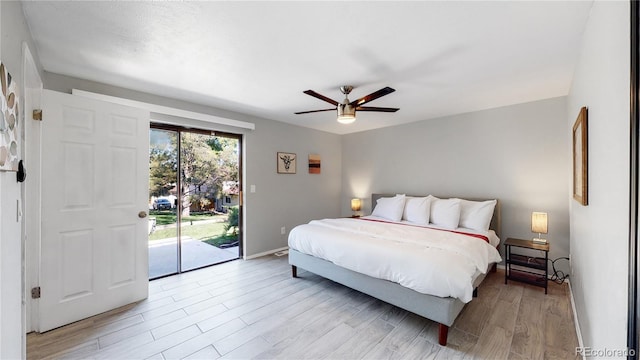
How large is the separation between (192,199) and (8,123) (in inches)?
97.5

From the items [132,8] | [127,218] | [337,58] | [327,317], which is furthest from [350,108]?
[127,218]

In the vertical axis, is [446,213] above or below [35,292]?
above

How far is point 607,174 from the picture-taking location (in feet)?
3.97

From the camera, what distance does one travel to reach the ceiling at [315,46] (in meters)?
1.60

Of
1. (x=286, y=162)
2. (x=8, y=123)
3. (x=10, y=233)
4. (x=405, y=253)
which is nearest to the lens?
(x=8, y=123)

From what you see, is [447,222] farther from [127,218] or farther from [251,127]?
[127,218]

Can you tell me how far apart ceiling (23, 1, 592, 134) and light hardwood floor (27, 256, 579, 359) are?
2341 millimetres

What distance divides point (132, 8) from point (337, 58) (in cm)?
148

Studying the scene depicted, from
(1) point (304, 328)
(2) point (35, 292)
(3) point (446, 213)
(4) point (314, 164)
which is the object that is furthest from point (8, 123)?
(4) point (314, 164)

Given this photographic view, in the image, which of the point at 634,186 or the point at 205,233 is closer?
the point at 634,186

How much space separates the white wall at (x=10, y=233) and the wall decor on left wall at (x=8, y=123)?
7 cm

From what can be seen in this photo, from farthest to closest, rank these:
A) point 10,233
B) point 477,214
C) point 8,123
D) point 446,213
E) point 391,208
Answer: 1. point 391,208
2. point 446,213
3. point 477,214
4. point 10,233
5. point 8,123

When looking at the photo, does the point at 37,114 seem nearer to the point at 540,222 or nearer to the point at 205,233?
the point at 205,233

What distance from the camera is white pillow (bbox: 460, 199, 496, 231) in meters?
3.27
